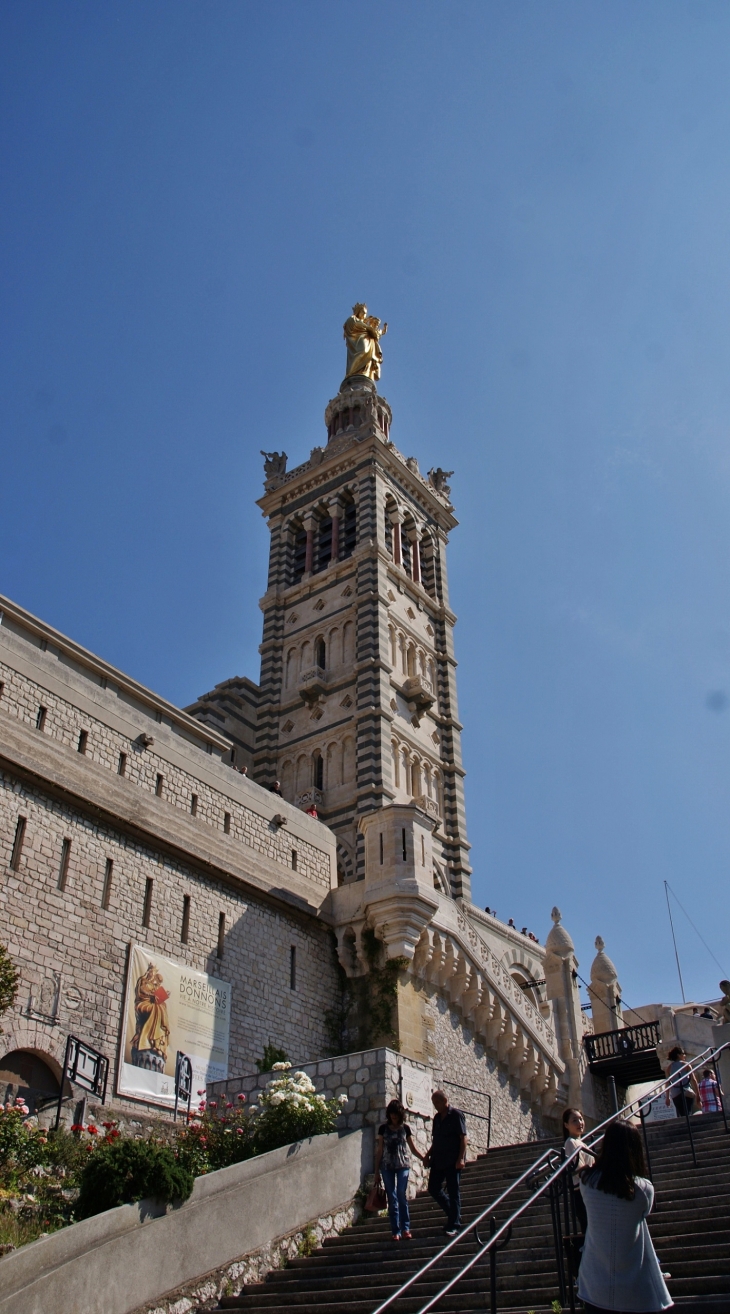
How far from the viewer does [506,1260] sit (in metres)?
9.70

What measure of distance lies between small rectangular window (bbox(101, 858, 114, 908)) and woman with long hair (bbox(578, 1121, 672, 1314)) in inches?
484

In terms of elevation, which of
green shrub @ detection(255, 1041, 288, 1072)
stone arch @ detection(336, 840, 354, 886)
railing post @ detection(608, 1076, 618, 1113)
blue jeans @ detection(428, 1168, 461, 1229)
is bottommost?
blue jeans @ detection(428, 1168, 461, 1229)

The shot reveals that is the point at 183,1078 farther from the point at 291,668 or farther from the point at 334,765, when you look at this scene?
the point at 291,668

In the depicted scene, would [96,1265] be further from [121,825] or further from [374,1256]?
[121,825]

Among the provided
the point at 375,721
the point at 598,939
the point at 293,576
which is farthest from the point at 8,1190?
the point at 293,576

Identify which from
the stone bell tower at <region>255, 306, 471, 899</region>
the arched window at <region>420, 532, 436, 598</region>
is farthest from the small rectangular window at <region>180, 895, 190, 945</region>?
the arched window at <region>420, 532, 436, 598</region>

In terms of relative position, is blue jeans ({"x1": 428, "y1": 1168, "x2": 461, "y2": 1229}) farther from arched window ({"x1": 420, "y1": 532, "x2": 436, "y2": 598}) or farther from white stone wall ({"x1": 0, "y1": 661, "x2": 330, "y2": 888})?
arched window ({"x1": 420, "y1": 532, "x2": 436, "y2": 598})

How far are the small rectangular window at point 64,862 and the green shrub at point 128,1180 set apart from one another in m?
6.25

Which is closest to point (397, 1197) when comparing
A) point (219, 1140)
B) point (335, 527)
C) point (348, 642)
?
point (219, 1140)

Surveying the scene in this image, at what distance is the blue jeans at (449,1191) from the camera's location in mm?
10462

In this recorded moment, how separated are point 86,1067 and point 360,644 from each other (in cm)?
2185

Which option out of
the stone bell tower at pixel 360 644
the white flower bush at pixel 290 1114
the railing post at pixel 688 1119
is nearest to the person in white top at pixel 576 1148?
the railing post at pixel 688 1119

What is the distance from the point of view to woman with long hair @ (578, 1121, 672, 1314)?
544 centimetres

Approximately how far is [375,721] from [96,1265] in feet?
81.4
